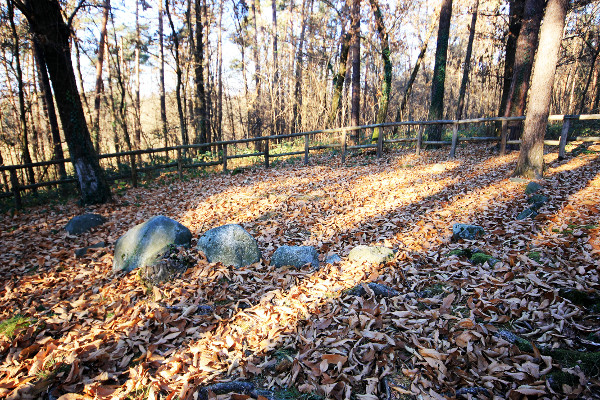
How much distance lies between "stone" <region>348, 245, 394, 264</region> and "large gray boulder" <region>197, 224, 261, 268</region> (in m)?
1.38

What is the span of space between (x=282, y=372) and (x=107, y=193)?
7.31m

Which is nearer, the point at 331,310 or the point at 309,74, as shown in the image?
the point at 331,310

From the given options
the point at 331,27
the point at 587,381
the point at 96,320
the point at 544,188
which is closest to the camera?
the point at 587,381

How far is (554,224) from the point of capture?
4.26m

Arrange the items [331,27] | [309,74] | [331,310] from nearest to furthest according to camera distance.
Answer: [331,310]
[309,74]
[331,27]

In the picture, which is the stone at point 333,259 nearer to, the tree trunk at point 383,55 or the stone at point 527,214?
the stone at point 527,214

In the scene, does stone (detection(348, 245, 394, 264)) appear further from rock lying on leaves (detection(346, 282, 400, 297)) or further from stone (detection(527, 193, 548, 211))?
stone (detection(527, 193, 548, 211))

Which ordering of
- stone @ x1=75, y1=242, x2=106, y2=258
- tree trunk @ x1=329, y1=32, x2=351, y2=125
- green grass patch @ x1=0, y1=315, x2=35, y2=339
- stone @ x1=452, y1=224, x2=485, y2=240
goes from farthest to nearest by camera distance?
tree trunk @ x1=329, y1=32, x2=351, y2=125 → stone @ x1=75, y1=242, x2=106, y2=258 → stone @ x1=452, y1=224, x2=485, y2=240 → green grass patch @ x1=0, y1=315, x2=35, y2=339

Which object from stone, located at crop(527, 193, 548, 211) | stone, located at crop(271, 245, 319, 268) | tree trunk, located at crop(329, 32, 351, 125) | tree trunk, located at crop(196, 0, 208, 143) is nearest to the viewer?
stone, located at crop(271, 245, 319, 268)

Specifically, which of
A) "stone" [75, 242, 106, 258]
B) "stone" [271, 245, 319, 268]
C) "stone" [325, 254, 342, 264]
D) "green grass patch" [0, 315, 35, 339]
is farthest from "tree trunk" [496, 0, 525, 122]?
"green grass patch" [0, 315, 35, 339]

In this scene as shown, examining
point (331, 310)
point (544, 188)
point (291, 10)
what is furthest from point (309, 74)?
point (331, 310)

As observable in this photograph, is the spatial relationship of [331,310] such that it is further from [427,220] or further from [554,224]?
[554,224]

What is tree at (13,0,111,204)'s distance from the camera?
6.49 meters

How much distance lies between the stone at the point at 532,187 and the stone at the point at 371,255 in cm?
342
